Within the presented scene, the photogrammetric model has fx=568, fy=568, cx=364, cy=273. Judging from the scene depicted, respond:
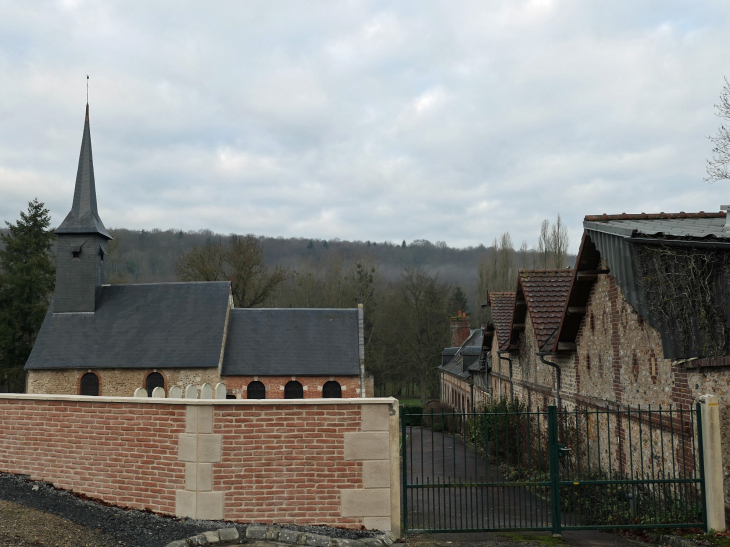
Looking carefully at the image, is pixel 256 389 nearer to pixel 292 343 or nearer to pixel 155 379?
pixel 292 343

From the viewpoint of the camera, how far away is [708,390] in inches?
291

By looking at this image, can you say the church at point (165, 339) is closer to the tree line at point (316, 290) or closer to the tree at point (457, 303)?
the tree line at point (316, 290)

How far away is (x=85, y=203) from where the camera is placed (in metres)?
29.6

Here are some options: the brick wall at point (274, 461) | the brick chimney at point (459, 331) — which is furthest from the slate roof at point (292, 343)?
the brick wall at point (274, 461)

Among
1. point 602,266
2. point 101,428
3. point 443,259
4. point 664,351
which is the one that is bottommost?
point 101,428

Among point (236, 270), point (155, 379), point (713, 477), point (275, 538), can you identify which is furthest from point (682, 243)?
point (236, 270)

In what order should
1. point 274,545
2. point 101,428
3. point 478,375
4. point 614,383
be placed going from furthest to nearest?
1. point 478,375
2. point 614,383
3. point 101,428
4. point 274,545

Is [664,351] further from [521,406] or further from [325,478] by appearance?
[521,406]

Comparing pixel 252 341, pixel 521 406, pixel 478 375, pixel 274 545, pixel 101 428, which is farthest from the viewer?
pixel 252 341

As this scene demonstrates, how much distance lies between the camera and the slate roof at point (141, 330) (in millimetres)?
26328

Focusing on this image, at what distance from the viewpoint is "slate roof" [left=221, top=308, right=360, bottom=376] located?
27.2 m

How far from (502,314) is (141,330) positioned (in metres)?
17.5

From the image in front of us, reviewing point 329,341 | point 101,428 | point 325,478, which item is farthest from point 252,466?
point 329,341

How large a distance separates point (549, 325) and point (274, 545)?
9.83 metres
